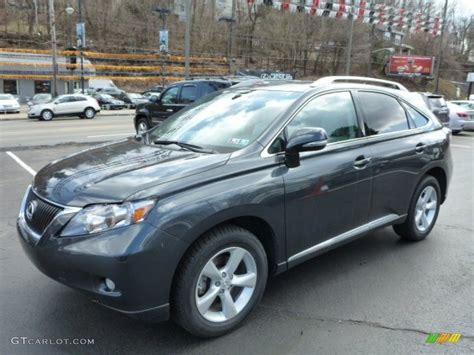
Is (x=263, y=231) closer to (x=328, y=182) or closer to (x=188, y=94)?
(x=328, y=182)

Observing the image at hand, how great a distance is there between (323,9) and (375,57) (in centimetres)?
5516

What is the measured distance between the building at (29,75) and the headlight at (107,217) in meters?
48.8

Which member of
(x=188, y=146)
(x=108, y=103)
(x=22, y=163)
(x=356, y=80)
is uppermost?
(x=356, y=80)

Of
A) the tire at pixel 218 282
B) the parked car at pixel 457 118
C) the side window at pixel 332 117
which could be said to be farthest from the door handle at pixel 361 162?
the parked car at pixel 457 118

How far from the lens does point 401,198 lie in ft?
14.8

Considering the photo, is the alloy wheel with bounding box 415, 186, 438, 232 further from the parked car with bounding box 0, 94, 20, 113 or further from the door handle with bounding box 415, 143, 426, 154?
the parked car with bounding box 0, 94, 20, 113

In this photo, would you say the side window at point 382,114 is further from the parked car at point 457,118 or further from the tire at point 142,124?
the parked car at point 457,118

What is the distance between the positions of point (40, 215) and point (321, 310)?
216cm

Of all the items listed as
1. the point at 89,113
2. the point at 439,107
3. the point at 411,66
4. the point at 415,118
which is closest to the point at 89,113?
the point at 89,113

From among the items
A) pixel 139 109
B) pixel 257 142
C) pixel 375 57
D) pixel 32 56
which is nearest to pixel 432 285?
pixel 257 142

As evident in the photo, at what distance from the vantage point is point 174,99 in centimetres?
1266

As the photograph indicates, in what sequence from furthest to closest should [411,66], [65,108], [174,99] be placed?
[411,66] → [65,108] → [174,99]

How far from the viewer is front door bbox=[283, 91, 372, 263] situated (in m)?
3.43

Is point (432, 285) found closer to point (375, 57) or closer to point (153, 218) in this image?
point (153, 218)
